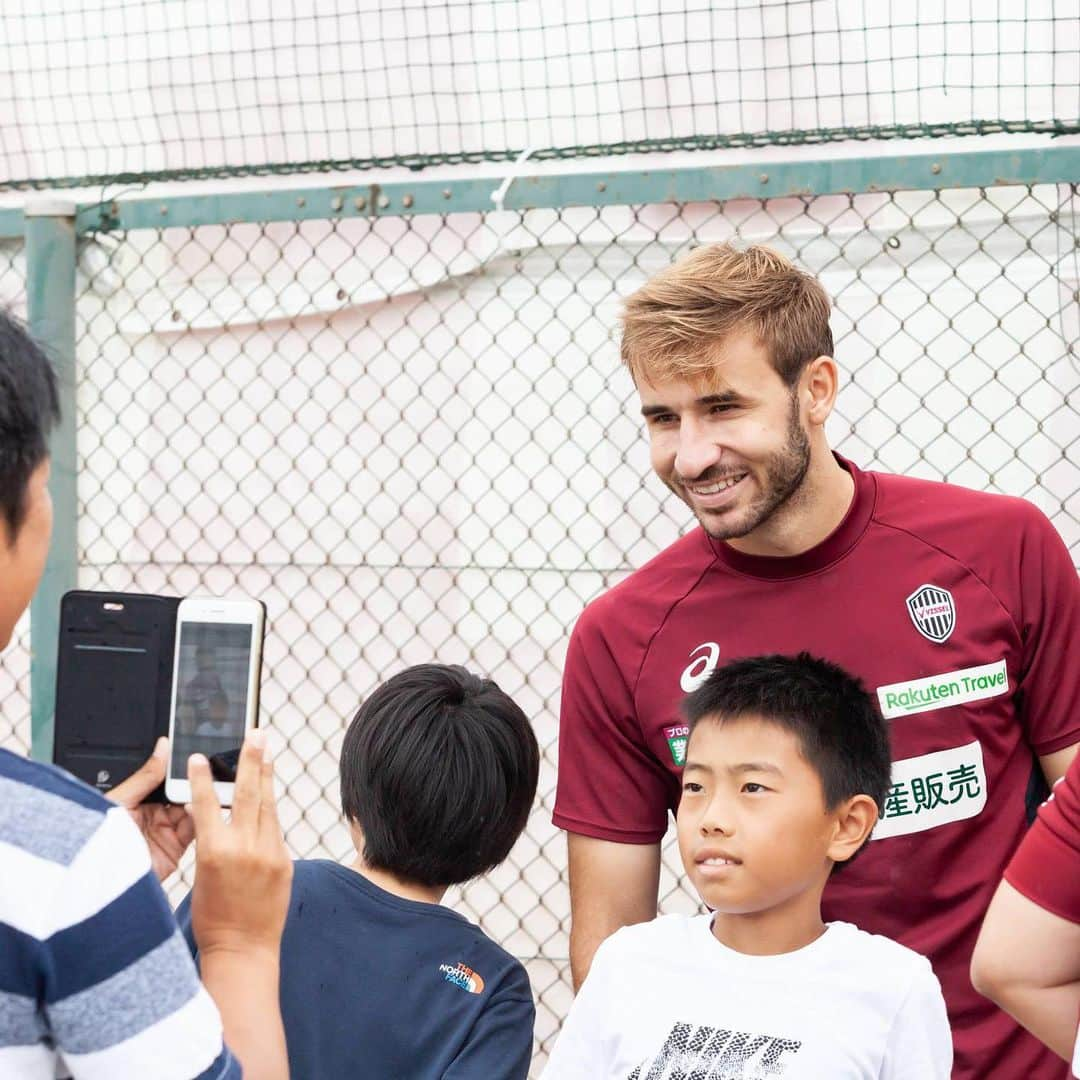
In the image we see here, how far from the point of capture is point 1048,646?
74.4 inches

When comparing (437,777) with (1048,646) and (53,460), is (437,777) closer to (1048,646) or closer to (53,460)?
(1048,646)

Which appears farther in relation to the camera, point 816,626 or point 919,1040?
point 816,626

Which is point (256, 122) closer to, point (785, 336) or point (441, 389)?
point (441, 389)

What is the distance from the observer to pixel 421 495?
4102mm

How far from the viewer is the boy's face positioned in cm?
167

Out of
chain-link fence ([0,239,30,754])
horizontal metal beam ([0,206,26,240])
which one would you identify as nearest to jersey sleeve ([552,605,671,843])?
horizontal metal beam ([0,206,26,240])

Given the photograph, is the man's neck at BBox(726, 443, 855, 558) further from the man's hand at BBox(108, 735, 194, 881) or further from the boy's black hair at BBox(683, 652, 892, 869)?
the man's hand at BBox(108, 735, 194, 881)

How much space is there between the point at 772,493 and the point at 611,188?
132 centimetres

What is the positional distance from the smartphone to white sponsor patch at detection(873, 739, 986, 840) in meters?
0.80

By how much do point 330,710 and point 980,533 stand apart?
8.41 ft

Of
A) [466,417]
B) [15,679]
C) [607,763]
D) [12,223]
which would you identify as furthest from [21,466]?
[15,679]

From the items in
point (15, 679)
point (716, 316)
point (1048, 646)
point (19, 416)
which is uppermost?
point (716, 316)

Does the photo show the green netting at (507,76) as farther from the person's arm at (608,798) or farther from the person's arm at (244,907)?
the person's arm at (244,907)

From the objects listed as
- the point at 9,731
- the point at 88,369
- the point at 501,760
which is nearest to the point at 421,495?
the point at 88,369
